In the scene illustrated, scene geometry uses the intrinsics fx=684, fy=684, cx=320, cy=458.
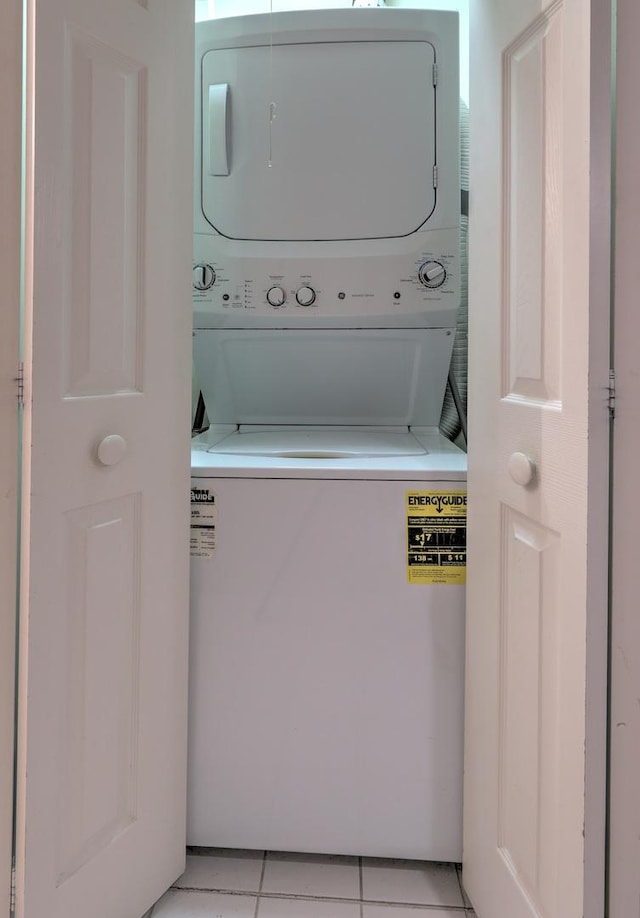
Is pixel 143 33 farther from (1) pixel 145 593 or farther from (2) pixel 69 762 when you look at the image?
(2) pixel 69 762

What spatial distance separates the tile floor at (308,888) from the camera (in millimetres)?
1299

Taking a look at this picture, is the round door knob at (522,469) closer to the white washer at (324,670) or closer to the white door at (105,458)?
the white washer at (324,670)

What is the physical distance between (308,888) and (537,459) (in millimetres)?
988

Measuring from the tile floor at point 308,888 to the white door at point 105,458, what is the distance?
0.09 metres

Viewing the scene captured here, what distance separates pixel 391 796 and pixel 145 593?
0.64 m

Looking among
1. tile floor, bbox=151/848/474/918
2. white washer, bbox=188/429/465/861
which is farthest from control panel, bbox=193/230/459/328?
tile floor, bbox=151/848/474/918

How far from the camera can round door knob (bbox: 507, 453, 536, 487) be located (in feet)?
3.29

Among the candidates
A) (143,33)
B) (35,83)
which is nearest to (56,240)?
(35,83)

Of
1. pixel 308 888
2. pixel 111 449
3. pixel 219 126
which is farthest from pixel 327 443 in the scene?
pixel 308 888

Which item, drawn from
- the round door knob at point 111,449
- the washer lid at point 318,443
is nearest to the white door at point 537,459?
the washer lid at point 318,443

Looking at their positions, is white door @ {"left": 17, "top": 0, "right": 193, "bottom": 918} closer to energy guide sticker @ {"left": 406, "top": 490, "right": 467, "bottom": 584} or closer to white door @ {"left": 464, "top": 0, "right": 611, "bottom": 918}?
energy guide sticker @ {"left": 406, "top": 490, "right": 467, "bottom": 584}

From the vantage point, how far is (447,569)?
4.38 ft

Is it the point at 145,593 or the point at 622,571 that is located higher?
the point at 622,571

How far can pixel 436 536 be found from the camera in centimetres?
134
